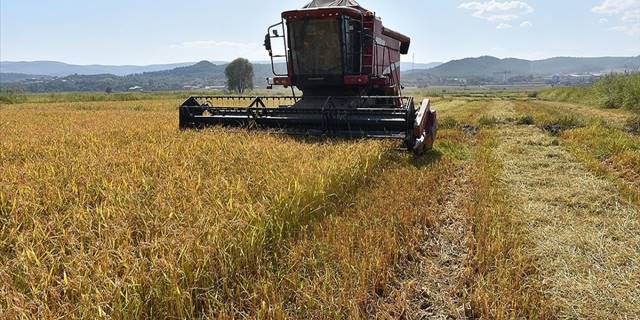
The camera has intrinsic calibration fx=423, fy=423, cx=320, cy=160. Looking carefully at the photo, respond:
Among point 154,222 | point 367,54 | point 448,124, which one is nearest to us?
point 154,222

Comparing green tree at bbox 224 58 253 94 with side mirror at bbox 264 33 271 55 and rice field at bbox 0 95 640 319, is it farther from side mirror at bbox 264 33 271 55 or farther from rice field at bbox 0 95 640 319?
rice field at bbox 0 95 640 319

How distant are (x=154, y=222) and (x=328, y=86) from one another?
653cm

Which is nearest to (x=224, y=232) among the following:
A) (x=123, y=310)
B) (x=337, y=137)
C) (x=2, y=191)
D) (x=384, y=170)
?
(x=123, y=310)

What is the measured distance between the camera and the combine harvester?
747 cm

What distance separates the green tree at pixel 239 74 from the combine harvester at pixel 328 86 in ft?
272

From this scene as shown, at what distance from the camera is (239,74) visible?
301ft

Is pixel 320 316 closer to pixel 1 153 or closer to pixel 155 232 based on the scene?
pixel 155 232

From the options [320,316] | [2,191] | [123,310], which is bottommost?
[320,316]

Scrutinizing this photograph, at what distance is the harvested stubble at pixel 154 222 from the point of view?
234 cm

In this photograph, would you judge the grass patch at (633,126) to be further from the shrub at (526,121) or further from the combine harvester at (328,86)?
the combine harvester at (328,86)

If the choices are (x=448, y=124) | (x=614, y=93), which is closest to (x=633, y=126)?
(x=448, y=124)

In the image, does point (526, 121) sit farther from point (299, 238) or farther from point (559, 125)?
point (299, 238)

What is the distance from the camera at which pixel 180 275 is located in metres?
2.53

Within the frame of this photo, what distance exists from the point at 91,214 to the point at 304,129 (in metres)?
4.72
